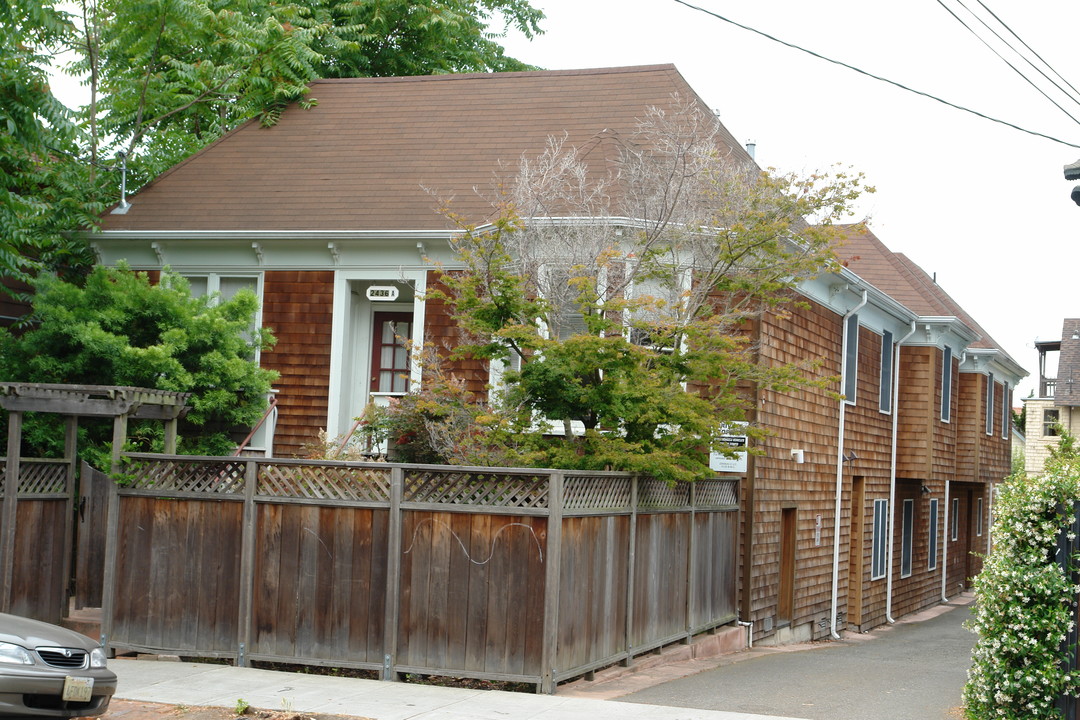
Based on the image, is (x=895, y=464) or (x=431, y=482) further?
(x=895, y=464)

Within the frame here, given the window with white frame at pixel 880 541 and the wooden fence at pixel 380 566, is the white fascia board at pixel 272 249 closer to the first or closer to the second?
the wooden fence at pixel 380 566

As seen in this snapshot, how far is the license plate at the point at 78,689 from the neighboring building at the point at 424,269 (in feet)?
23.6

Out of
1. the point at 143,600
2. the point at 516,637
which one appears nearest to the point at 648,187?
the point at 516,637

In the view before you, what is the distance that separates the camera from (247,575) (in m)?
11.3

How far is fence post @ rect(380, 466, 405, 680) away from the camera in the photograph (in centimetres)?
1076

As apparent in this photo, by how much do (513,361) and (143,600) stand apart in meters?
6.18

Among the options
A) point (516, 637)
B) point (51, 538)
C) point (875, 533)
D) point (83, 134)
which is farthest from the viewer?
point (875, 533)

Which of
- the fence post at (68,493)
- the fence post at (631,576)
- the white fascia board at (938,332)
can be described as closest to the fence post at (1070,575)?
the fence post at (631,576)

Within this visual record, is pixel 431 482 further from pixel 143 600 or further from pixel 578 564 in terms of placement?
pixel 143 600

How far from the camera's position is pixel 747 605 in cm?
1588

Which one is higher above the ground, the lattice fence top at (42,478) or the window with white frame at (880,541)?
the lattice fence top at (42,478)

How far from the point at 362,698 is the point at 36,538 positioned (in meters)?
4.83

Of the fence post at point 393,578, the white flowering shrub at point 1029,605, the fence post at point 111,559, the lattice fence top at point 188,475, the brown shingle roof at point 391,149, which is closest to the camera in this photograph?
the white flowering shrub at point 1029,605

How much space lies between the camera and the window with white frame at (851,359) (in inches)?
813
